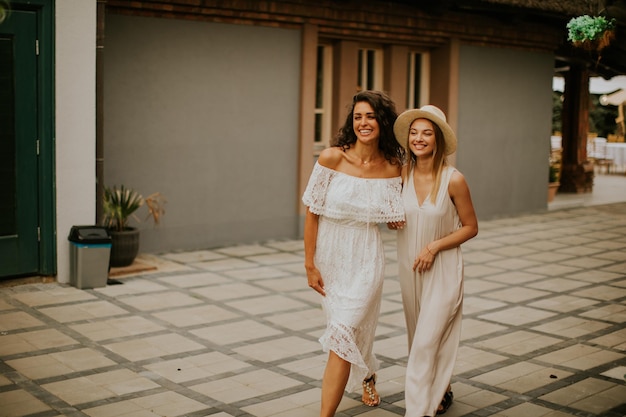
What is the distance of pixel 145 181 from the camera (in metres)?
10.3

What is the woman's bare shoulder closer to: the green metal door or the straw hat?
the straw hat

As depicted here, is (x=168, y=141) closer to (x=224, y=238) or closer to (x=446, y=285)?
(x=224, y=238)

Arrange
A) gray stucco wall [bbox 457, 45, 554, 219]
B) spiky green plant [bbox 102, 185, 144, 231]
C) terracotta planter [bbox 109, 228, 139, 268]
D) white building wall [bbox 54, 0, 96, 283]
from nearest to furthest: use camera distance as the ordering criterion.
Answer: white building wall [bbox 54, 0, 96, 283]
terracotta planter [bbox 109, 228, 139, 268]
spiky green plant [bbox 102, 185, 144, 231]
gray stucco wall [bbox 457, 45, 554, 219]

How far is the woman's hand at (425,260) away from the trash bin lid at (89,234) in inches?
167

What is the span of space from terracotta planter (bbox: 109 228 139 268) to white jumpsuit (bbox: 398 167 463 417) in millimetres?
4730

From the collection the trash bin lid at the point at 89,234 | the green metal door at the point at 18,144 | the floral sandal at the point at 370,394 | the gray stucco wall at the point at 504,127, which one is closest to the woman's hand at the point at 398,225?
the floral sandal at the point at 370,394

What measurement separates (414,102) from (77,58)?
6.93 m

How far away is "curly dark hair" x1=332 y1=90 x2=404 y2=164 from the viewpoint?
16.0 ft

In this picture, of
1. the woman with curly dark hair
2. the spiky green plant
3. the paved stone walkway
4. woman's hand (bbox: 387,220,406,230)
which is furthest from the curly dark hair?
the spiky green plant

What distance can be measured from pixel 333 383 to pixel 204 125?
653 cm

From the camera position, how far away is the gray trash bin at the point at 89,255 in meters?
8.17

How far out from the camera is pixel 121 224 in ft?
30.2

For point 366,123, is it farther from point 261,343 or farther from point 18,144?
point 18,144

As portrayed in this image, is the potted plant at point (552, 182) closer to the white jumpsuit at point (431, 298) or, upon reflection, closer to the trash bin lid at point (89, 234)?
the trash bin lid at point (89, 234)
